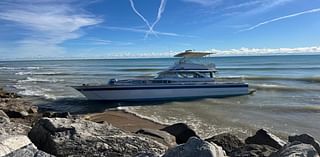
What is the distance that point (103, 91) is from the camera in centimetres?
1933

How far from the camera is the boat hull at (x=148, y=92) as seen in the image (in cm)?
1938

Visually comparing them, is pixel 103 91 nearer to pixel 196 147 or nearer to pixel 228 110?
pixel 228 110

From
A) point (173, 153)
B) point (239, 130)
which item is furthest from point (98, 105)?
point (173, 153)

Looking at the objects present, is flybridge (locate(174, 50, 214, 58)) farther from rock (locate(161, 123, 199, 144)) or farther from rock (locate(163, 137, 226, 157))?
rock (locate(163, 137, 226, 157))

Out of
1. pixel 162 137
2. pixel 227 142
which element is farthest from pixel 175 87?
pixel 227 142

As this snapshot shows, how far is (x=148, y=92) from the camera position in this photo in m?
19.8

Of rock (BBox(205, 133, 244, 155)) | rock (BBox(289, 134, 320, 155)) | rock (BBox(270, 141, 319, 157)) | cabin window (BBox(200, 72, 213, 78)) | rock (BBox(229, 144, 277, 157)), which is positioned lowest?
rock (BBox(205, 133, 244, 155))

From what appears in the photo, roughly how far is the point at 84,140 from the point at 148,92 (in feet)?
47.3

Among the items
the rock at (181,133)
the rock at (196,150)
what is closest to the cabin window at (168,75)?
the rock at (181,133)

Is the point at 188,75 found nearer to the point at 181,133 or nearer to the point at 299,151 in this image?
the point at 181,133

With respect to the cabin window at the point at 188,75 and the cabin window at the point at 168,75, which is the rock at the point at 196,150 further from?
the cabin window at the point at 188,75

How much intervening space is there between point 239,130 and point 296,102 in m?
8.05

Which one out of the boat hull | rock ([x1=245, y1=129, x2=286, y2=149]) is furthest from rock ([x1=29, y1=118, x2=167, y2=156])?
the boat hull

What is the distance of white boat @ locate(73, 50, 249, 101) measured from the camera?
767 inches
